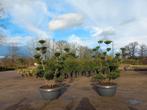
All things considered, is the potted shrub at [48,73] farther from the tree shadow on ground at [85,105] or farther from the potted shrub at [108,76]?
the potted shrub at [108,76]

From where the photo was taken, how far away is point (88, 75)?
12.7m

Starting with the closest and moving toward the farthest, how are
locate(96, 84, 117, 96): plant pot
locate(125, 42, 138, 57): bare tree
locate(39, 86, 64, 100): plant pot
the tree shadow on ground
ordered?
the tree shadow on ground
locate(39, 86, 64, 100): plant pot
locate(96, 84, 117, 96): plant pot
locate(125, 42, 138, 57): bare tree

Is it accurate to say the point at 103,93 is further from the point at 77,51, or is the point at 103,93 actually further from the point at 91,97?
the point at 77,51

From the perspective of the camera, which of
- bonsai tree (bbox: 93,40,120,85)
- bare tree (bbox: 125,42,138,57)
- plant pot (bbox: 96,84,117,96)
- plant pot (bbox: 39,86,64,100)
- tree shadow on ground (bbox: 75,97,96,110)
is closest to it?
tree shadow on ground (bbox: 75,97,96,110)

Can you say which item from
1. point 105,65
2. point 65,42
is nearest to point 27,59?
point 65,42

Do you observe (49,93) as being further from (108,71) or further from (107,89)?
(108,71)

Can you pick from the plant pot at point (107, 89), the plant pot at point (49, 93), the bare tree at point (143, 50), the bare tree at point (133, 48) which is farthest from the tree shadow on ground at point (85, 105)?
the bare tree at point (143, 50)

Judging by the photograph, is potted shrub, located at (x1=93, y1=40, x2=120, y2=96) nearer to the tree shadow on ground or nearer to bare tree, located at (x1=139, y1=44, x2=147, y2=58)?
the tree shadow on ground

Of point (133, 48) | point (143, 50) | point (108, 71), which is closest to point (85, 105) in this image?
point (108, 71)

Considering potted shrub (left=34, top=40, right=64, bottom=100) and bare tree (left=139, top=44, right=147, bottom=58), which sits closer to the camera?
potted shrub (left=34, top=40, right=64, bottom=100)

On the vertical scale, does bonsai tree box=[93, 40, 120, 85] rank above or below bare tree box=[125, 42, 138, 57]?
below

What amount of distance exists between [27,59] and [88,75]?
9993 millimetres

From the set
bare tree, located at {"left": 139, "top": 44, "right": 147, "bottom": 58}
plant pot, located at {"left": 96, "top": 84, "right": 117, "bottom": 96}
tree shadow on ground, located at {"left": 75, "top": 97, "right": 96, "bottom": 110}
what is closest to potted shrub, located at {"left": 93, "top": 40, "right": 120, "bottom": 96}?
plant pot, located at {"left": 96, "top": 84, "right": 117, "bottom": 96}

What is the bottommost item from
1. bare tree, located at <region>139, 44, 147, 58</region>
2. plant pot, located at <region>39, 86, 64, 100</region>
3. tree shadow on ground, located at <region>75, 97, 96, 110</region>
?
tree shadow on ground, located at <region>75, 97, 96, 110</region>
